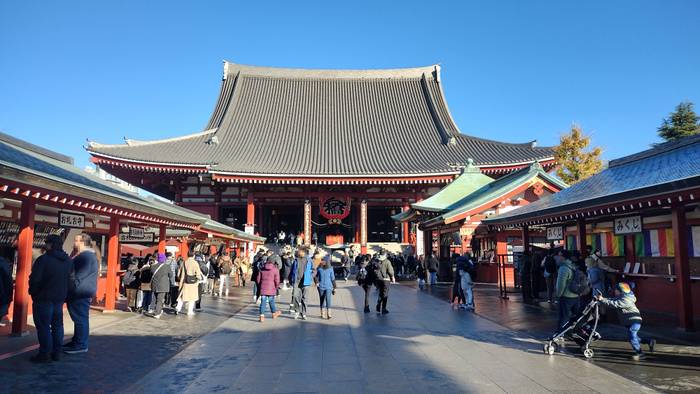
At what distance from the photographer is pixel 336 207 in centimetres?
2886

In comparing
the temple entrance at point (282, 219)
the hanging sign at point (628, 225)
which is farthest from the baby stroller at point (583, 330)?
the temple entrance at point (282, 219)

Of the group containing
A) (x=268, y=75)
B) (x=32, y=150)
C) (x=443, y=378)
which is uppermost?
(x=268, y=75)

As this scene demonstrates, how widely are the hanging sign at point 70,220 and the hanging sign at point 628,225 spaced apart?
39.3 ft

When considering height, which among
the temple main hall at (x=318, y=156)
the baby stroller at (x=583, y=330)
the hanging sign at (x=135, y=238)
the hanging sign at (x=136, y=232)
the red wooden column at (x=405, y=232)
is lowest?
the baby stroller at (x=583, y=330)

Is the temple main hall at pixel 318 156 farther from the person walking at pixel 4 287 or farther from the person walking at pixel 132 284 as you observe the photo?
the person walking at pixel 4 287

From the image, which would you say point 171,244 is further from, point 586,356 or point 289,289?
point 586,356

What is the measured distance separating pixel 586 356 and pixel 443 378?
2.63 metres

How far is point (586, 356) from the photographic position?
23.2ft

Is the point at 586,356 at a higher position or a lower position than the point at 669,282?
lower

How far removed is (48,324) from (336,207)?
22599mm

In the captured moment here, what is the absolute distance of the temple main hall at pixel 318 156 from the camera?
1035 inches

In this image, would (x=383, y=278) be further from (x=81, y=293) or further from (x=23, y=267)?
(x=23, y=267)

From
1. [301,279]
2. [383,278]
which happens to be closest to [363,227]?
[383,278]

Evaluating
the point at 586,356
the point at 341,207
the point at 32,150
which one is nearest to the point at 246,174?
the point at 341,207
